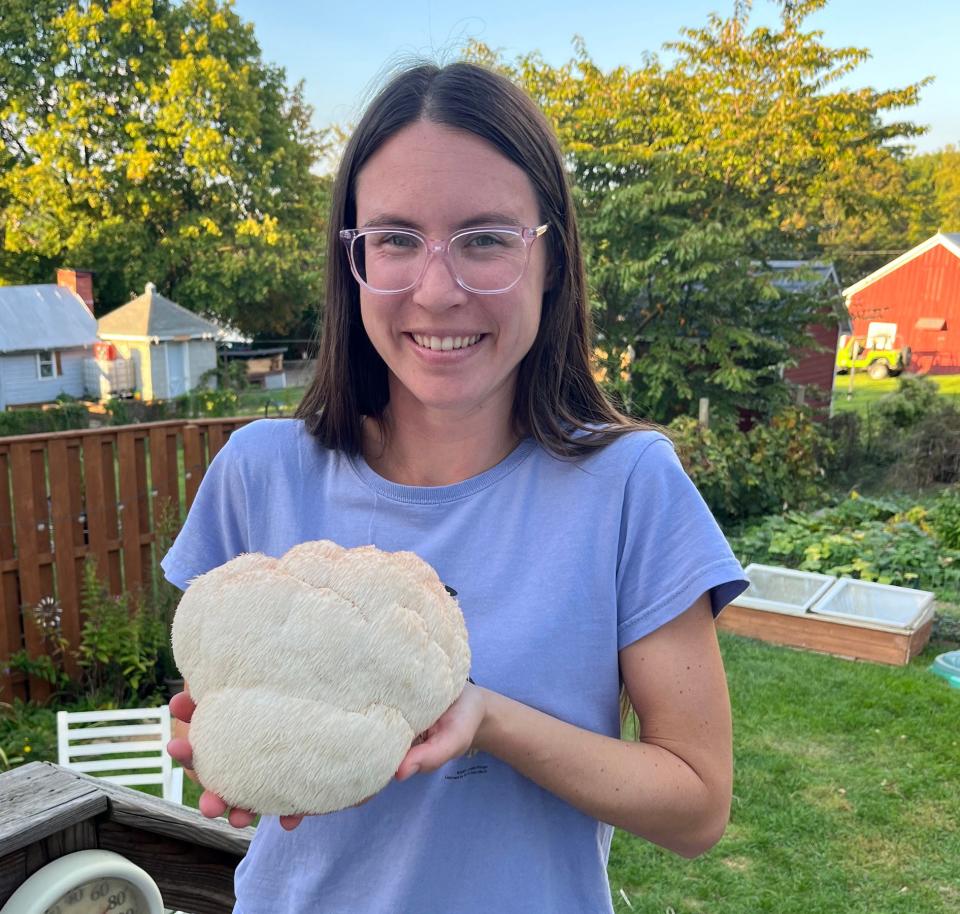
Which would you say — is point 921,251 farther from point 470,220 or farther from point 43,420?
point 470,220

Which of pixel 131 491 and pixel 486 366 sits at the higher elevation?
pixel 486 366

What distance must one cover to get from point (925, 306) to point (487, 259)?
35166 mm

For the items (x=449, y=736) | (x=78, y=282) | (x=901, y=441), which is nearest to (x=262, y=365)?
(x=78, y=282)

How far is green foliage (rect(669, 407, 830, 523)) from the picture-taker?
8867 millimetres

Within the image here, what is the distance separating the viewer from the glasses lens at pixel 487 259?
1.16 meters

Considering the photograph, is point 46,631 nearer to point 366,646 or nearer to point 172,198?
point 366,646

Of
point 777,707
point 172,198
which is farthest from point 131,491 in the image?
point 172,198

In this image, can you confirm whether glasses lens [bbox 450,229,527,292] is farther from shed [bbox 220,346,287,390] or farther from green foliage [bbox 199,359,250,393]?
shed [bbox 220,346,287,390]

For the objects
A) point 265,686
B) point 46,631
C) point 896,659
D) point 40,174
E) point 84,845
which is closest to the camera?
point 265,686

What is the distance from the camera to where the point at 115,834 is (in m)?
1.27

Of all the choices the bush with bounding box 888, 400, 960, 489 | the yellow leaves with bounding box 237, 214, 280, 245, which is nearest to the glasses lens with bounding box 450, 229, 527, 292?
the bush with bounding box 888, 400, 960, 489

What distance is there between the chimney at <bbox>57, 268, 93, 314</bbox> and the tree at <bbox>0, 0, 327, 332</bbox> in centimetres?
263

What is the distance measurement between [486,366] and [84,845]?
940 millimetres

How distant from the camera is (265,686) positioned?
94 centimetres
